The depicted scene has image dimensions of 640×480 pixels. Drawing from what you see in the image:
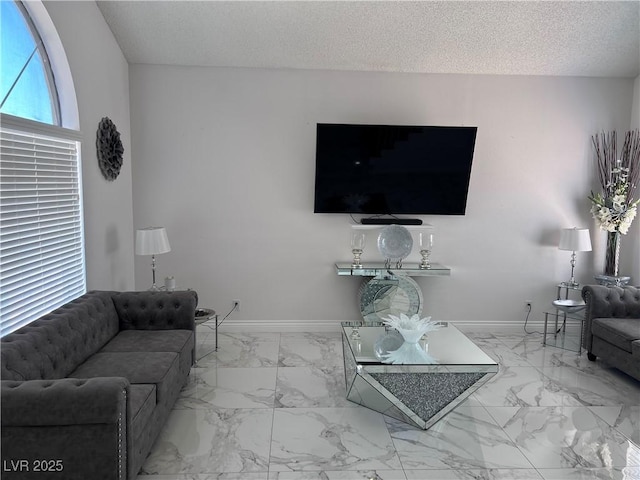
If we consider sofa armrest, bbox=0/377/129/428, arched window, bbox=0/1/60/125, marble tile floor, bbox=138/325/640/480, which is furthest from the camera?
arched window, bbox=0/1/60/125

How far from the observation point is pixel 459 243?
4980 mm

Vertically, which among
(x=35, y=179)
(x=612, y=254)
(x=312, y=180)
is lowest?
(x=612, y=254)

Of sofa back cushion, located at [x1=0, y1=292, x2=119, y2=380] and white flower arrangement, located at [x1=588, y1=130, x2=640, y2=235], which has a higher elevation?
white flower arrangement, located at [x1=588, y1=130, x2=640, y2=235]

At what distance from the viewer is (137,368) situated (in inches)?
110

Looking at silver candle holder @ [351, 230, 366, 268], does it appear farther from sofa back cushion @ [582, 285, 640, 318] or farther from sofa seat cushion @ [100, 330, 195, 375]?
sofa back cushion @ [582, 285, 640, 318]

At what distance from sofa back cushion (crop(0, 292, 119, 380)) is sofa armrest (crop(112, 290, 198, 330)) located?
0.10 m

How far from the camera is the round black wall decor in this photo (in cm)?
391

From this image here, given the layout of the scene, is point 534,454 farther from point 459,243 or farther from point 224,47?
point 224,47

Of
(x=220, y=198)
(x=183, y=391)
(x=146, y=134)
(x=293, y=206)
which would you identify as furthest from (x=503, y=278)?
(x=146, y=134)

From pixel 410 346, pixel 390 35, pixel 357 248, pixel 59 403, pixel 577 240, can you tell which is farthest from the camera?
pixel 357 248

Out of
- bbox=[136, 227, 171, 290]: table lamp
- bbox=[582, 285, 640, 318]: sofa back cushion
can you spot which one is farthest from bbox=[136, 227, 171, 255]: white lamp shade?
bbox=[582, 285, 640, 318]: sofa back cushion

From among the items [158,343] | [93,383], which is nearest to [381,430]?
[158,343]

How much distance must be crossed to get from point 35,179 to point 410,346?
9.09ft

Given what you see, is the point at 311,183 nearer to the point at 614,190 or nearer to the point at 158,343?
the point at 158,343
